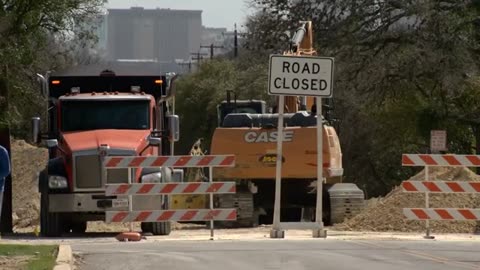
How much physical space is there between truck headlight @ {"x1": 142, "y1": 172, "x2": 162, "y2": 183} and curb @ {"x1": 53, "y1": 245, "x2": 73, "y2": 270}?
4.78 m

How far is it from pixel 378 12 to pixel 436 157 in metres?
24.0

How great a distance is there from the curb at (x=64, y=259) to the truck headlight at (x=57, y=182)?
4.64m

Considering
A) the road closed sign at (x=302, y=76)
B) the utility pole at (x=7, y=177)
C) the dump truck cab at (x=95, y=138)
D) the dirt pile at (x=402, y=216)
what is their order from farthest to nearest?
the utility pole at (x=7, y=177), the dirt pile at (x=402, y=216), the dump truck cab at (x=95, y=138), the road closed sign at (x=302, y=76)

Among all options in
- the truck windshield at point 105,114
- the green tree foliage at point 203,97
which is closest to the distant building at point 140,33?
the green tree foliage at point 203,97

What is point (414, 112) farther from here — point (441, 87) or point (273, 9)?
point (273, 9)

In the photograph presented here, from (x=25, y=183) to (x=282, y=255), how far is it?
2323cm

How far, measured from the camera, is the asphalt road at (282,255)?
46.3ft

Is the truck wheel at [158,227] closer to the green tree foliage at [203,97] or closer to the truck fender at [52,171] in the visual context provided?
the truck fender at [52,171]

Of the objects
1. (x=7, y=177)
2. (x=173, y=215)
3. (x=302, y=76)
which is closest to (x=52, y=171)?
(x=173, y=215)

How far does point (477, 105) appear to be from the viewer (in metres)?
44.0

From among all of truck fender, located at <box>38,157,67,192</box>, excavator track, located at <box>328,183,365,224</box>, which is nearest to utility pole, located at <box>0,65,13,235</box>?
truck fender, located at <box>38,157,67,192</box>

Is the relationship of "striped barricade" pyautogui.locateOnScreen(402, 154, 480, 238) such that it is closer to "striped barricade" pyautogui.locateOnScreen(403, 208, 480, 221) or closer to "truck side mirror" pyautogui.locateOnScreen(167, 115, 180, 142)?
"striped barricade" pyautogui.locateOnScreen(403, 208, 480, 221)

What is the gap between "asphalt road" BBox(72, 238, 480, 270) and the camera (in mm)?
14109

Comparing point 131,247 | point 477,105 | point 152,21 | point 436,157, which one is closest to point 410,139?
point 477,105
